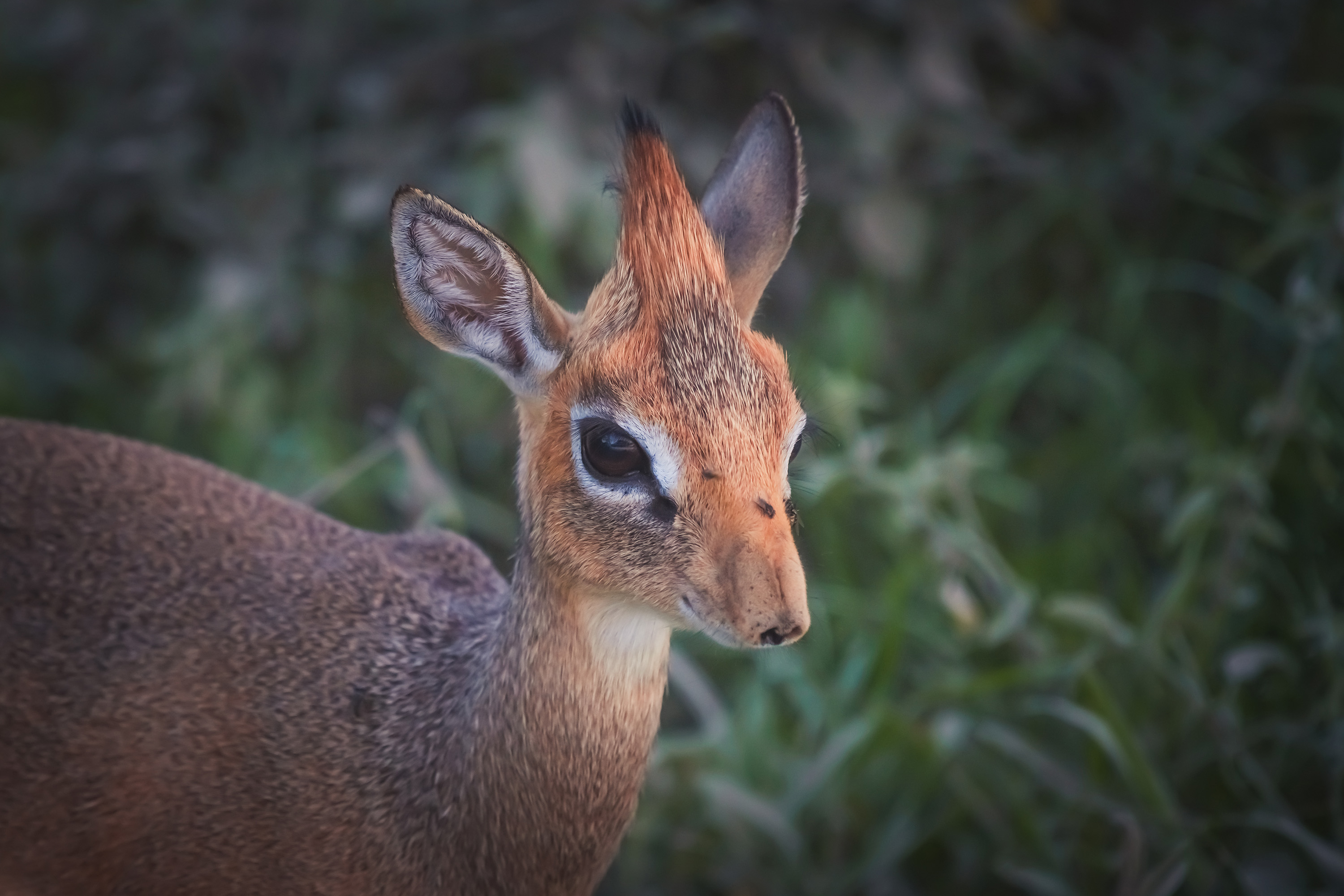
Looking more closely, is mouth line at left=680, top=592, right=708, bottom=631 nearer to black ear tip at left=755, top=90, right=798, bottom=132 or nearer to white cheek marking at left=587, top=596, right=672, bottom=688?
white cheek marking at left=587, top=596, right=672, bottom=688

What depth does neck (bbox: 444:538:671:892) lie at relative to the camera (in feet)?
7.26

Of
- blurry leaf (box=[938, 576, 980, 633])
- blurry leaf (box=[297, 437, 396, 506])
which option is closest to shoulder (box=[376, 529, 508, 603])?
blurry leaf (box=[297, 437, 396, 506])

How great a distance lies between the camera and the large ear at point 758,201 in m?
2.40

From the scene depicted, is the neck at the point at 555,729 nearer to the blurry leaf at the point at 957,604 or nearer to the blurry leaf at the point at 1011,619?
the blurry leaf at the point at 1011,619

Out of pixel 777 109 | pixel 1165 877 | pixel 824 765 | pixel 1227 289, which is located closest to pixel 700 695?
pixel 824 765

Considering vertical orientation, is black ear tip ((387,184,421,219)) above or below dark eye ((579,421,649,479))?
above

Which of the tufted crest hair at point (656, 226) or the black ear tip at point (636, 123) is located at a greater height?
the black ear tip at point (636, 123)

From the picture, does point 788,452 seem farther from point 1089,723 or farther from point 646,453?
point 1089,723

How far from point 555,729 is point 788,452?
573 millimetres

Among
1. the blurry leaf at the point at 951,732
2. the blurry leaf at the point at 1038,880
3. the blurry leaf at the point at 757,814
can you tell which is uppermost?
the blurry leaf at the point at 951,732

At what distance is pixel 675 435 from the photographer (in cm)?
205

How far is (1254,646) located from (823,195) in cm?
181

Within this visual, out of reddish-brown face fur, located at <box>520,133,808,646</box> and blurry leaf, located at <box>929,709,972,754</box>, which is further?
blurry leaf, located at <box>929,709,972,754</box>

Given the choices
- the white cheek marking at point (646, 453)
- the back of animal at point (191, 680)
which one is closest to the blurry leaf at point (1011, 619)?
the back of animal at point (191, 680)
